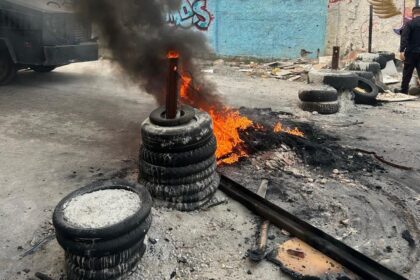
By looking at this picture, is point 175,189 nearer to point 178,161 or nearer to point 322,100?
point 178,161

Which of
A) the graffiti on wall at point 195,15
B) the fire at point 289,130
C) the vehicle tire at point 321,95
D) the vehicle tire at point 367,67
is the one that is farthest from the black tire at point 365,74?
the graffiti on wall at point 195,15

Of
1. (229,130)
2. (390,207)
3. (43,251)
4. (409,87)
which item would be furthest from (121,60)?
(409,87)

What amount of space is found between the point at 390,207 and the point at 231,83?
7.14 meters

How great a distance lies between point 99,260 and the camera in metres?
2.93

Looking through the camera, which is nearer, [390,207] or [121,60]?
[390,207]

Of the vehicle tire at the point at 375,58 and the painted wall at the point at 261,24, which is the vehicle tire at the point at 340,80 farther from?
the painted wall at the point at 261,24

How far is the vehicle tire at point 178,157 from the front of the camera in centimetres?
392

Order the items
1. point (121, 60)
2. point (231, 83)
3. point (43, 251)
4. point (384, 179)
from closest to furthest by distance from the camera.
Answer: point (43, 251)
point (384, 179)
point (121, 60)
point (231, 83)

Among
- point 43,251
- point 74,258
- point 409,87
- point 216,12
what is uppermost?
point 216,12

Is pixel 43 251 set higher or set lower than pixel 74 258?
lower

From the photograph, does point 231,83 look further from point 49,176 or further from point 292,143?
point 49,176

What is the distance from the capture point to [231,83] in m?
10.9

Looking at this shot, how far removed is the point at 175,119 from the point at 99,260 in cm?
168

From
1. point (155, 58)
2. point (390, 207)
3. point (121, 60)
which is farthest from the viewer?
point (121, 60)
